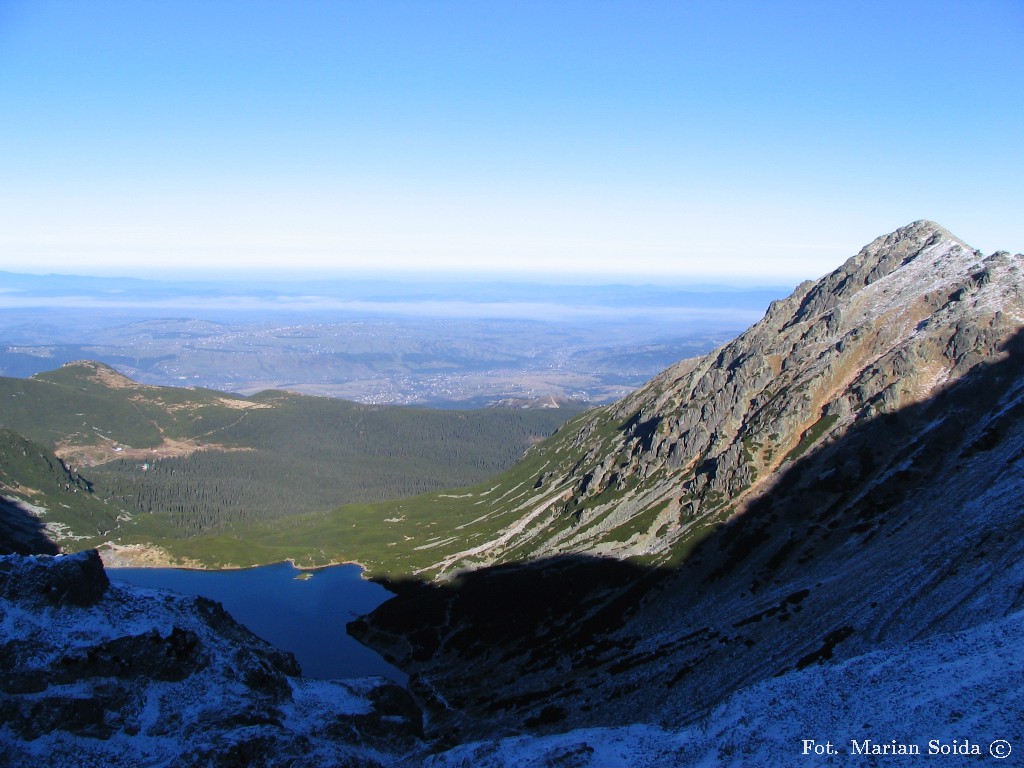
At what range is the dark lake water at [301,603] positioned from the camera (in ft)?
449

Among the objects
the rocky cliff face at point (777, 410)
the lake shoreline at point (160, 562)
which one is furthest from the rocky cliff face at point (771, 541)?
the lake shoreline at point (160, 562)

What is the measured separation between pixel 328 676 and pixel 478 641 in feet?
98.7

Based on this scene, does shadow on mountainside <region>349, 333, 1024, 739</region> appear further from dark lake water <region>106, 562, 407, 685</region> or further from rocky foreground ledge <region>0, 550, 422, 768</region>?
rocky foreground ledge <region>0, 550, 422, 768</region>

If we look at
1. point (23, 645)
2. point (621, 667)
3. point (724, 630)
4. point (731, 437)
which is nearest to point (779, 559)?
point (724, 630)

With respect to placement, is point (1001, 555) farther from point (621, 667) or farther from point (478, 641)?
point (478, 641)

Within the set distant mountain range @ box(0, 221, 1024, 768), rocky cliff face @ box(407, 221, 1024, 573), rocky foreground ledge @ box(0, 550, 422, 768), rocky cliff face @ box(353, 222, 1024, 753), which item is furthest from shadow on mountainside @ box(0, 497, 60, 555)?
rocky cliff face @ box(407, 221, 1024, 573)

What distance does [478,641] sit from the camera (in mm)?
134125

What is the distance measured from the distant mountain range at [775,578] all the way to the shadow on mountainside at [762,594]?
52 centimetres

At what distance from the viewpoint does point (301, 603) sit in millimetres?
168750

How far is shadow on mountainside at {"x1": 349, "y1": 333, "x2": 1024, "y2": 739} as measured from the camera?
288ft

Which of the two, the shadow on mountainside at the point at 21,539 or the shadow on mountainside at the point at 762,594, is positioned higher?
the shadow on mountainside at the point at 762,594

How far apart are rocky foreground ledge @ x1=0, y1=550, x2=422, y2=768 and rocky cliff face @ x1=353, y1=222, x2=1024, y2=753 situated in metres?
27.5

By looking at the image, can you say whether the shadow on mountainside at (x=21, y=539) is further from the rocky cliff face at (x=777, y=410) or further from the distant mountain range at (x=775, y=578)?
the rocky cliff face at (x=777, y=410)

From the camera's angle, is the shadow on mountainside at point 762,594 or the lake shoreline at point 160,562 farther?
the lake shoreline at point 160,562
